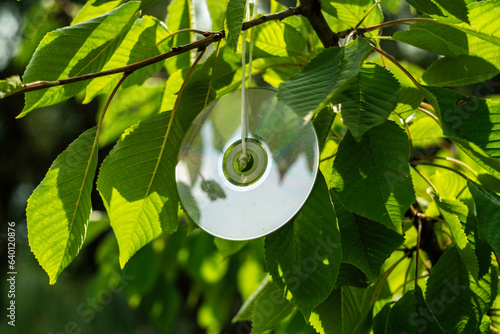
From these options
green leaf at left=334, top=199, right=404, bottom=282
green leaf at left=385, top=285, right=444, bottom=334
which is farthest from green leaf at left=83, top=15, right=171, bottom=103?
green leaf at left=385, top=285, right=444, bottom=334

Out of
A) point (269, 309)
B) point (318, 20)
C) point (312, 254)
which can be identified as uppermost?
point (318, 20)

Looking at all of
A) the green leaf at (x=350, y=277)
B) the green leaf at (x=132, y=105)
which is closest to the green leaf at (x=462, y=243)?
the green leaf at (x=350, y=277)

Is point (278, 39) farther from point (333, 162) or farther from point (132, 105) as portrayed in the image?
point (132, 105)

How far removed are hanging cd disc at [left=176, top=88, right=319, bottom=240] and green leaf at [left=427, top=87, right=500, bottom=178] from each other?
14cm

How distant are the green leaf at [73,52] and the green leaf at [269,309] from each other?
350 mm

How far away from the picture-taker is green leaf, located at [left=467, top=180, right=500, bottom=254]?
0.46 meters

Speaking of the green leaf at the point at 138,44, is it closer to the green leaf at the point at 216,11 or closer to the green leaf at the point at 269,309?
the green leaf at the point at 216,11

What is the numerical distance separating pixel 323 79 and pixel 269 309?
376 mm

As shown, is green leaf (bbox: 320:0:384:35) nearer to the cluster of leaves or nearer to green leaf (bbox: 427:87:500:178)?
the cluster of leaves

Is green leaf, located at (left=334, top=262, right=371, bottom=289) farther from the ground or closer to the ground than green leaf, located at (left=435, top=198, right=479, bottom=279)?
closer to the ground

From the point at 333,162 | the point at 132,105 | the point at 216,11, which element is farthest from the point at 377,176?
the point at 132,105

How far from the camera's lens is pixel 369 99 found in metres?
0.41

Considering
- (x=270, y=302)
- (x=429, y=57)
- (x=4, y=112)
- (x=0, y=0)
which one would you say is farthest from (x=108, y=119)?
(x=4, y=112)

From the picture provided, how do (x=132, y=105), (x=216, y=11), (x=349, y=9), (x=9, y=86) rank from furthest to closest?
(x=132, y=105), (x=216, y=11), (x=349, y=9), (x=9, y=86)
